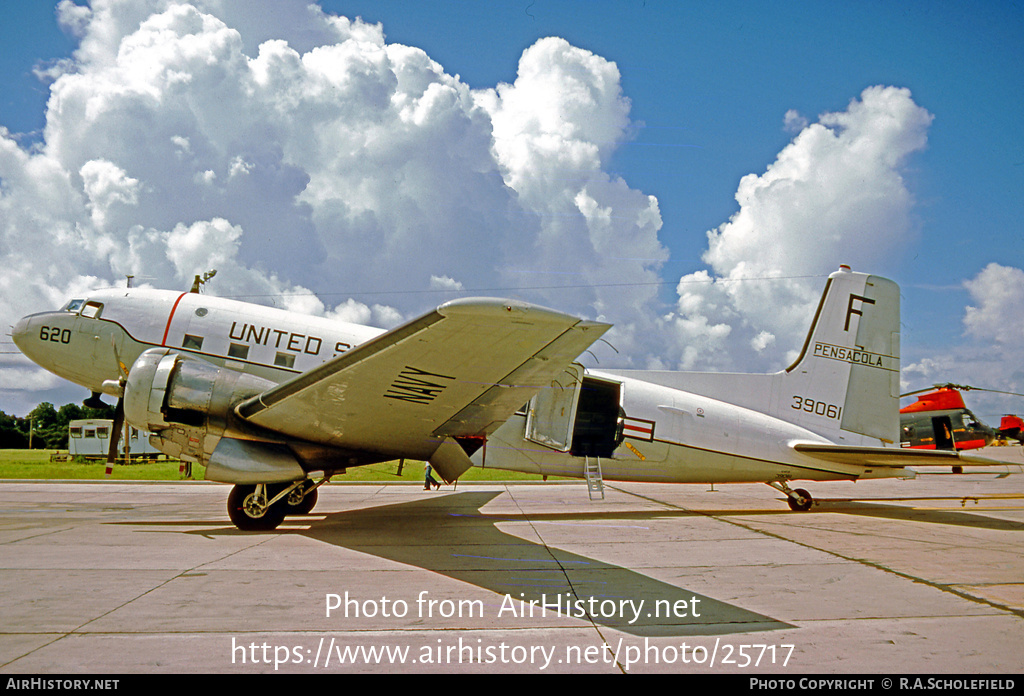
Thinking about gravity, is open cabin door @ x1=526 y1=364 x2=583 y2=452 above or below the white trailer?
above

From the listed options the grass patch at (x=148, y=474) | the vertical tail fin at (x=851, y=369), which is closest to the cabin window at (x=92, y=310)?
the grass patch at (x=148, y=474)

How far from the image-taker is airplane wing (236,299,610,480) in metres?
5.27

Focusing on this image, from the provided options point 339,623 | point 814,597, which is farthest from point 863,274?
point 339,623

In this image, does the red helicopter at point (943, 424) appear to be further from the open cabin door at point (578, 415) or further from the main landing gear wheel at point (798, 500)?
the open cabin door at point (578, 415)

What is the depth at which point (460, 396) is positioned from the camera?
7.32 metres

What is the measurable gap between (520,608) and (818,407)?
9540 millimetres

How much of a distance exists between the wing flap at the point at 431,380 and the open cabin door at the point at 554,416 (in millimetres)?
1714

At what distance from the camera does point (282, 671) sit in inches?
135

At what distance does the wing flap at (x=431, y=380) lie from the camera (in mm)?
5254

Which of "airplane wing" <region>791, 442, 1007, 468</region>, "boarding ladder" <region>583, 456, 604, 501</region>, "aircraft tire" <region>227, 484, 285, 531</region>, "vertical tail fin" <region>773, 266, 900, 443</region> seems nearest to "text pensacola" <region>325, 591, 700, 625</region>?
"aircraft tire" <region>227, 484, 285, 531</region>

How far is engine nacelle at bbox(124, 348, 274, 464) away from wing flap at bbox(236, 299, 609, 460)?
42cm
